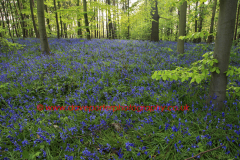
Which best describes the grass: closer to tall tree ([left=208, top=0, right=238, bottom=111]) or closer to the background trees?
tall tree ([left=208, top=0, right=238, bottom=111])

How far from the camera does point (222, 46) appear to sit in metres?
2.57

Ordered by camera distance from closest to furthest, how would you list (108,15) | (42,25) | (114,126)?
1. (114,126)
2. (42,25)
3. (108,15)

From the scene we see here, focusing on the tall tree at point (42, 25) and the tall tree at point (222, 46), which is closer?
the tall tree at point (222, 46)


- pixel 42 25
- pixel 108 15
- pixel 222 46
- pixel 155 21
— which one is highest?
pixel 108 15

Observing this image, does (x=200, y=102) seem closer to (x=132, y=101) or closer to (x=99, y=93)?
(x=132, y=101)

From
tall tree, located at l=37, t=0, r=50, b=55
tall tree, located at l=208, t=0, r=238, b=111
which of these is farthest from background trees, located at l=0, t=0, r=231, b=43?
tall tree, located at l=37, t=0, r=50, b=55

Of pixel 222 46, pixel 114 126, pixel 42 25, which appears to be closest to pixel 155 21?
pixel 42 25

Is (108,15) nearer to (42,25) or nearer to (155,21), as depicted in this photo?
(155,21)

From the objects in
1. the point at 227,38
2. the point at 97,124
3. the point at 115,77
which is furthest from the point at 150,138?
the point at 115,77

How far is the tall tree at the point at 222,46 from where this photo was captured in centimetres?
241

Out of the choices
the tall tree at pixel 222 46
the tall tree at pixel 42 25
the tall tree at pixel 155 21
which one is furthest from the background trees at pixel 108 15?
the tall tree at pixel 42 25

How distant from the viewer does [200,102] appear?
10.9 feet

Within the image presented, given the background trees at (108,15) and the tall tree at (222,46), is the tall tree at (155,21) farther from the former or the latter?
the tall tree at (222,46)

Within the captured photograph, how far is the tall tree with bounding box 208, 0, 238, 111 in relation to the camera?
2.41m
